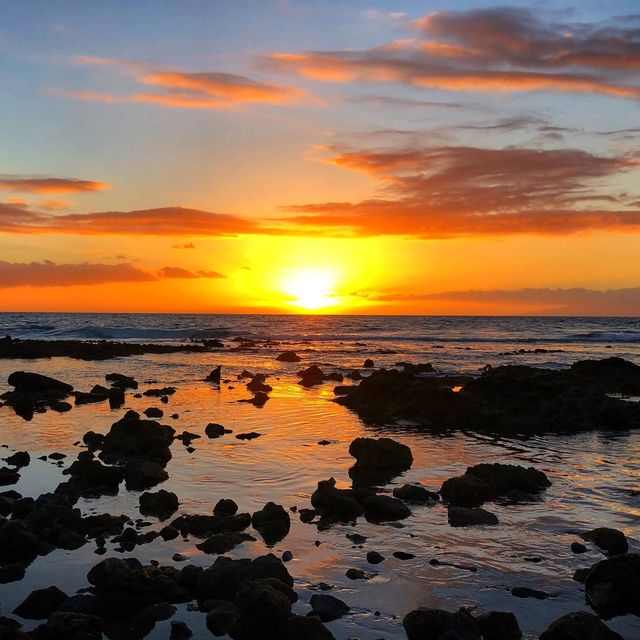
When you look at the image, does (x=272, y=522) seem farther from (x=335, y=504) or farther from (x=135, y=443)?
(x=135, y=443)

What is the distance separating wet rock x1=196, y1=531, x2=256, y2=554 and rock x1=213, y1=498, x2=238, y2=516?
130 cm

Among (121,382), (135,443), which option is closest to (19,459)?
(135,443)

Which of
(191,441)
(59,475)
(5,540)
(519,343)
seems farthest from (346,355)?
(5,540)

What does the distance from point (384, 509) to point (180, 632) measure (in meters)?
6.03

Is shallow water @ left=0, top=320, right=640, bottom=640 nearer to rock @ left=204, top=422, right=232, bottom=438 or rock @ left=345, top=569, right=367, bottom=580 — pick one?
rock @ left=345, top=569, right=367, bottom=580

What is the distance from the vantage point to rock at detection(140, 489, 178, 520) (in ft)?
43.5

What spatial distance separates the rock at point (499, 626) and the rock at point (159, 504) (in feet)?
23.4

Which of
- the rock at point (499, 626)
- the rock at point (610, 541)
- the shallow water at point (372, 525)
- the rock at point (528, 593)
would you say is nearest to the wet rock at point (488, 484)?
the shallow water at point (372, 525)

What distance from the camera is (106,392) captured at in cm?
3259

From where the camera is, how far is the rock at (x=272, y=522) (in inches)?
471

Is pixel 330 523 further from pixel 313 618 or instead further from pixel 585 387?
pixel 585 387

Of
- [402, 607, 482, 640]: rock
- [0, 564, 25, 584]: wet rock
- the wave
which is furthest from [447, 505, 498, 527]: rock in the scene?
the wave

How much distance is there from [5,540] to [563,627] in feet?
29.1

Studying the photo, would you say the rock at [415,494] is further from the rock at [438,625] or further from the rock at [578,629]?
the rock at [578,629]
